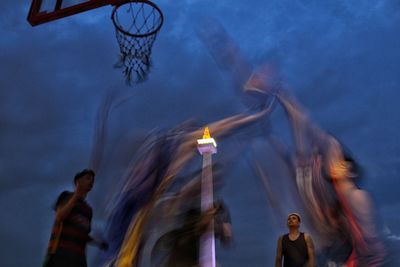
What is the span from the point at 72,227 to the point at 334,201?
8.75 ft

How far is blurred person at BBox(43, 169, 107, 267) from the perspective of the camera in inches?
184

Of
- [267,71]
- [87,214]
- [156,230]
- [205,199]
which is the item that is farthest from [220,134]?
[87,214]

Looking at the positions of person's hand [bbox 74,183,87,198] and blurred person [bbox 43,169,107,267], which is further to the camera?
person's hand [bbox 74,183,87,198]

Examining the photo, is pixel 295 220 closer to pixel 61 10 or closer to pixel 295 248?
pixel 295 248

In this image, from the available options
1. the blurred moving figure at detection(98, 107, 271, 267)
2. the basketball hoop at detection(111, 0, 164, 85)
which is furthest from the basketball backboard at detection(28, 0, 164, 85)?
the blurred moving figure at detection(98, 107, 271, 267)

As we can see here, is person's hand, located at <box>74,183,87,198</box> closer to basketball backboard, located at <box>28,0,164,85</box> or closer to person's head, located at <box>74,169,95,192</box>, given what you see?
person's head, located at <box>74,169,95,192</box>

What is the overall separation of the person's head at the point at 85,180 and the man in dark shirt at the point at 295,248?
2.25 metres

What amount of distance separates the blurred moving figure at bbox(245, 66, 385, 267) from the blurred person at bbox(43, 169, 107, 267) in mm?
2407

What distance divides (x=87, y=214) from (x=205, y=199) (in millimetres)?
3774

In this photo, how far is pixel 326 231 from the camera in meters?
5.44

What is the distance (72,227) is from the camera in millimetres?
4812

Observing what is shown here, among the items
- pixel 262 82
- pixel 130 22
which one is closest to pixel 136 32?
pixel 130 22

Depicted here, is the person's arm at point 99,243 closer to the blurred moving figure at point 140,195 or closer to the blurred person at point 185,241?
the blurred moving figure at point 140,195

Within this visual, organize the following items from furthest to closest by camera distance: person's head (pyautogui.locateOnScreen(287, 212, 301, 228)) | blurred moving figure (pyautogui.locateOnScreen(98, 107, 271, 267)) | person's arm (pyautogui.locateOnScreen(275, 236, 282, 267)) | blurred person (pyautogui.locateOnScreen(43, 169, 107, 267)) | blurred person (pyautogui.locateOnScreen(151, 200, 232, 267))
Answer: blurred person (pyautogui.locateOnScreen(151, 200, 232, 267)), blurred moving figure (pyautogui.locateOnScreen(98, 107, 271, 267)), person's head (pyautogui.locateOnScreen(287, 212, 301, 228)), person's arm (pyautogui.locateOnScreen(275, 236, 282, 267)), blurred person (pyautogui.locateOnScreen(43, 169, 107, 267))
